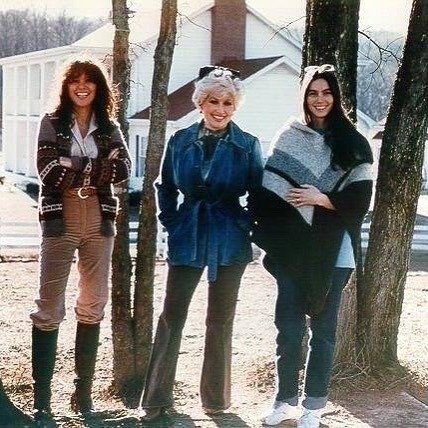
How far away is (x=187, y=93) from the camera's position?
27.4 metres

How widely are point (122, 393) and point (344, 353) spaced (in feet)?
5.31

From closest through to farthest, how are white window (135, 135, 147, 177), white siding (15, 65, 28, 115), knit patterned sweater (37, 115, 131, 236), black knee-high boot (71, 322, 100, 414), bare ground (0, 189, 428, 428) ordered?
1. knit patterned sweater (37, 115, 131, 236)
2. black knee-high boot (71, 322, 100, 414)
3. bare ground (0, 189, 428, 428)
4. white window (135, 135, 147, 177)
5. white siding (15, 65, 28, 115)

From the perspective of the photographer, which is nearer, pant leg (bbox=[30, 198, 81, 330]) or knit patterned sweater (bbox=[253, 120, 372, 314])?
pant leg (bbox=[30, 198, 81, 330])

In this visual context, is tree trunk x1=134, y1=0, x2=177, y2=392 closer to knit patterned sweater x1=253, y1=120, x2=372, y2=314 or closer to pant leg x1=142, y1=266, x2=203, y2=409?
pant leg x1=142, y1=266, x2=203, y2=409

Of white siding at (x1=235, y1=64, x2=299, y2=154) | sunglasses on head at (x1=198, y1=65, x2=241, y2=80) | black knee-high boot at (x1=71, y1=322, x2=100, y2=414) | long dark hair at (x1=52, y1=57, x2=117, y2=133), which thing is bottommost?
black knee-high boot at (x1=71, y1=322, x2=100, y2=414)

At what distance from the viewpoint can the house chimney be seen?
2783 cm

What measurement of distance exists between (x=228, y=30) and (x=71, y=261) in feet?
81.1

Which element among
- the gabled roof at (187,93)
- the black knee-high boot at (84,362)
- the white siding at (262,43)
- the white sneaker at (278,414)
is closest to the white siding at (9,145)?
the gabled roof at (187,93)

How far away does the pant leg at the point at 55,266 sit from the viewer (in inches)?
179

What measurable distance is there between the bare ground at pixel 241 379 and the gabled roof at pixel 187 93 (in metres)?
15.4

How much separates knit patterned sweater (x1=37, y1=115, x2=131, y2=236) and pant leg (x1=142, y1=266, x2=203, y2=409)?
460 millimetres

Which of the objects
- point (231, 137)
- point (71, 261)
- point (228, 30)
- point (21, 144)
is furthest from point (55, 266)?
point (21, 144)

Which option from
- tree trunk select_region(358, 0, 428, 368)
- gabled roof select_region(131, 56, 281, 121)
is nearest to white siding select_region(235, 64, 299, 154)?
gabled roof select_region(131, 56, 281, 121)

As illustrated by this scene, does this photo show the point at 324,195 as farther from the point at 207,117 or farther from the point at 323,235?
the point at 207,117
